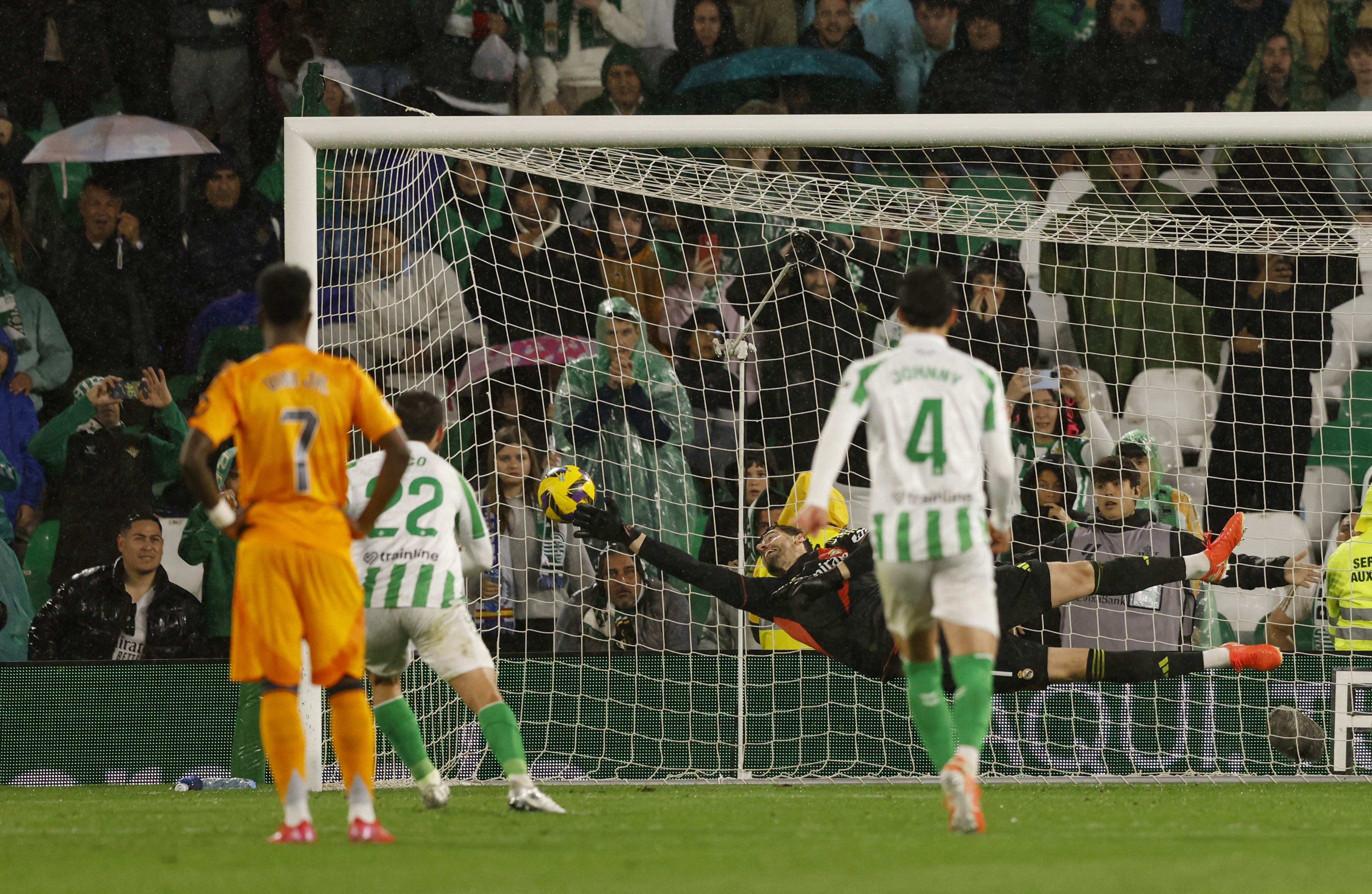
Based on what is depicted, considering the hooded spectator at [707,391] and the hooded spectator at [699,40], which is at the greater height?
the hooded spectator at [699,40]

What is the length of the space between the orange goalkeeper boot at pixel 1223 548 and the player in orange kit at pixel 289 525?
183 inches

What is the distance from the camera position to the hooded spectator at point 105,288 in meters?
10.3

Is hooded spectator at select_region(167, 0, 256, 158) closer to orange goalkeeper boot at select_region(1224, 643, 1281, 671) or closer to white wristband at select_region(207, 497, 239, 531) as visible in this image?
white wristband at select_region(207, 497, 239, 531)

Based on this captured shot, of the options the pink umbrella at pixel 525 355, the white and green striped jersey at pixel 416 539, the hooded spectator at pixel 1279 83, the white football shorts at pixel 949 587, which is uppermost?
the hooded spectator at pixel 1279 83

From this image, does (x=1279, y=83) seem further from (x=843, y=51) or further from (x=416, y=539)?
(x=416, y=539)

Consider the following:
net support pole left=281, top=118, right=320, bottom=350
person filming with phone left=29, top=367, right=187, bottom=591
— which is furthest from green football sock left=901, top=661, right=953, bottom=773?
person filming with phone left=29, top=367, right=187, bottom=591

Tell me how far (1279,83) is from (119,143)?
26.0 ft

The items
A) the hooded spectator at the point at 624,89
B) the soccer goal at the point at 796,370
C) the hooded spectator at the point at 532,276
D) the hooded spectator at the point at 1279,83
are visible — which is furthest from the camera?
the hooded spectator at the point at 624,89

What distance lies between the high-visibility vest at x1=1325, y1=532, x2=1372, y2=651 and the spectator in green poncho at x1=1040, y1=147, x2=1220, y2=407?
1.61 m

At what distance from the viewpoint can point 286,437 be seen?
4.35 metres

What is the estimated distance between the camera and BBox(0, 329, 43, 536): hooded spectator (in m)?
9.62

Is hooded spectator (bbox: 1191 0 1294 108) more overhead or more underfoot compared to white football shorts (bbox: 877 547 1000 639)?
more overhead

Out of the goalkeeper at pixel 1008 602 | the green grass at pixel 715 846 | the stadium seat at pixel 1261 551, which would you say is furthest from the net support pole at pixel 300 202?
the stadium seat at pixel 1261 551

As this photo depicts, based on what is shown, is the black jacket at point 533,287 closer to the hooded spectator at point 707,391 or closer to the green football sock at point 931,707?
the hooded spectator at point 707,391
